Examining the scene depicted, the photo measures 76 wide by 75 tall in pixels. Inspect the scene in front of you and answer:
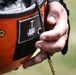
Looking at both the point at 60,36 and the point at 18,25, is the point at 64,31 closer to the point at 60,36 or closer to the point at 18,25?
the point at 60,36

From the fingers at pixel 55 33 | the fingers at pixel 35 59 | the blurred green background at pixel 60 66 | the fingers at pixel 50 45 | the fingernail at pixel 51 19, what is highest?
the fingernail at pixel 51 19

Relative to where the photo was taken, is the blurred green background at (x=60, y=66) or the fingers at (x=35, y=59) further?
the blurred green background at (x=60, y=66)

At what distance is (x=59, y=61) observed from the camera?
2.68m

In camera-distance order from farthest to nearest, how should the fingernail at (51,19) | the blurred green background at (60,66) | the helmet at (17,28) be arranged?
the blurred green background at (60,66) < the fingernail at (51,19) < the helmet at (17,28)

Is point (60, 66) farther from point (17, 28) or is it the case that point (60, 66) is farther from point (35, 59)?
point (17, 28)

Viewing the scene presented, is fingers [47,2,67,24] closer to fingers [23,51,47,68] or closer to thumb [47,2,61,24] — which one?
thumb [47,2,61,24]

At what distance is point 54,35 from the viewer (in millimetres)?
1383

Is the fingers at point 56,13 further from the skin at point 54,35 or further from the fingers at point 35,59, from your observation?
the fingers at point 35,59

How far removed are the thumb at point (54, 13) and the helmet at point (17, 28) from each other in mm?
43

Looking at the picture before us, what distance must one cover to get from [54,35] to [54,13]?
111 mm

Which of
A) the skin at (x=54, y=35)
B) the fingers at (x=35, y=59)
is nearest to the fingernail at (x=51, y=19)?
the skin at (x=54, y=35)

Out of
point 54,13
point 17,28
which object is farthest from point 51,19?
point 17,28

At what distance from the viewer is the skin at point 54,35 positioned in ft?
4.50

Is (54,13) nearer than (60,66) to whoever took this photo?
Yes
